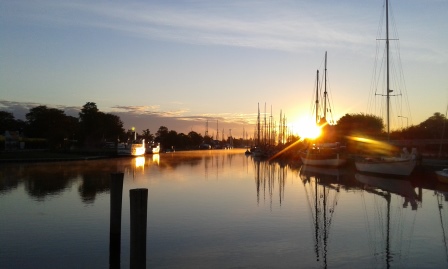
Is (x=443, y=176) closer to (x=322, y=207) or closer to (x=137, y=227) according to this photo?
(x=322, y=207)

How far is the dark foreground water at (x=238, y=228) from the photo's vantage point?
14383mm

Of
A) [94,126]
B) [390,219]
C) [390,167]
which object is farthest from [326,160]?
[94,126]

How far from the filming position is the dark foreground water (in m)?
14.4

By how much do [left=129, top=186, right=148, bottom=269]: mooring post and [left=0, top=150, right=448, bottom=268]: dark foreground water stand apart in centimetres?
194

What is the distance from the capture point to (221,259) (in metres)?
14.4

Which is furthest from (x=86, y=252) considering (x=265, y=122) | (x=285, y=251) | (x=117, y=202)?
(x=265, y=122)

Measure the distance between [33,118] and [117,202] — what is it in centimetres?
12916

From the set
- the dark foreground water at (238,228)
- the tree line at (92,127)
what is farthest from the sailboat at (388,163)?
the tree line at (92,127)

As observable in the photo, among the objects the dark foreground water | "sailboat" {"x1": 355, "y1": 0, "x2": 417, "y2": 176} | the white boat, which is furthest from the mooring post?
"sailboat" {"x1": 355, "y1": 0, "x2": 417, "y2": 176}

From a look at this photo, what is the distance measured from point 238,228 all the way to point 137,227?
26.7 feet

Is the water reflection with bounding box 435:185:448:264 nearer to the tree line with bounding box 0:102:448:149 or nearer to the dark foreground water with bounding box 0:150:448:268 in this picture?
the dark foreground water with bounding box 0:150:448:268

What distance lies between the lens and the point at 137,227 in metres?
11.8

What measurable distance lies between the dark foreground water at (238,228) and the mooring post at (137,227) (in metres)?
1.94

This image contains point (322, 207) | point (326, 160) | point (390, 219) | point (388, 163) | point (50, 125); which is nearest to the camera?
point (390, 219)
